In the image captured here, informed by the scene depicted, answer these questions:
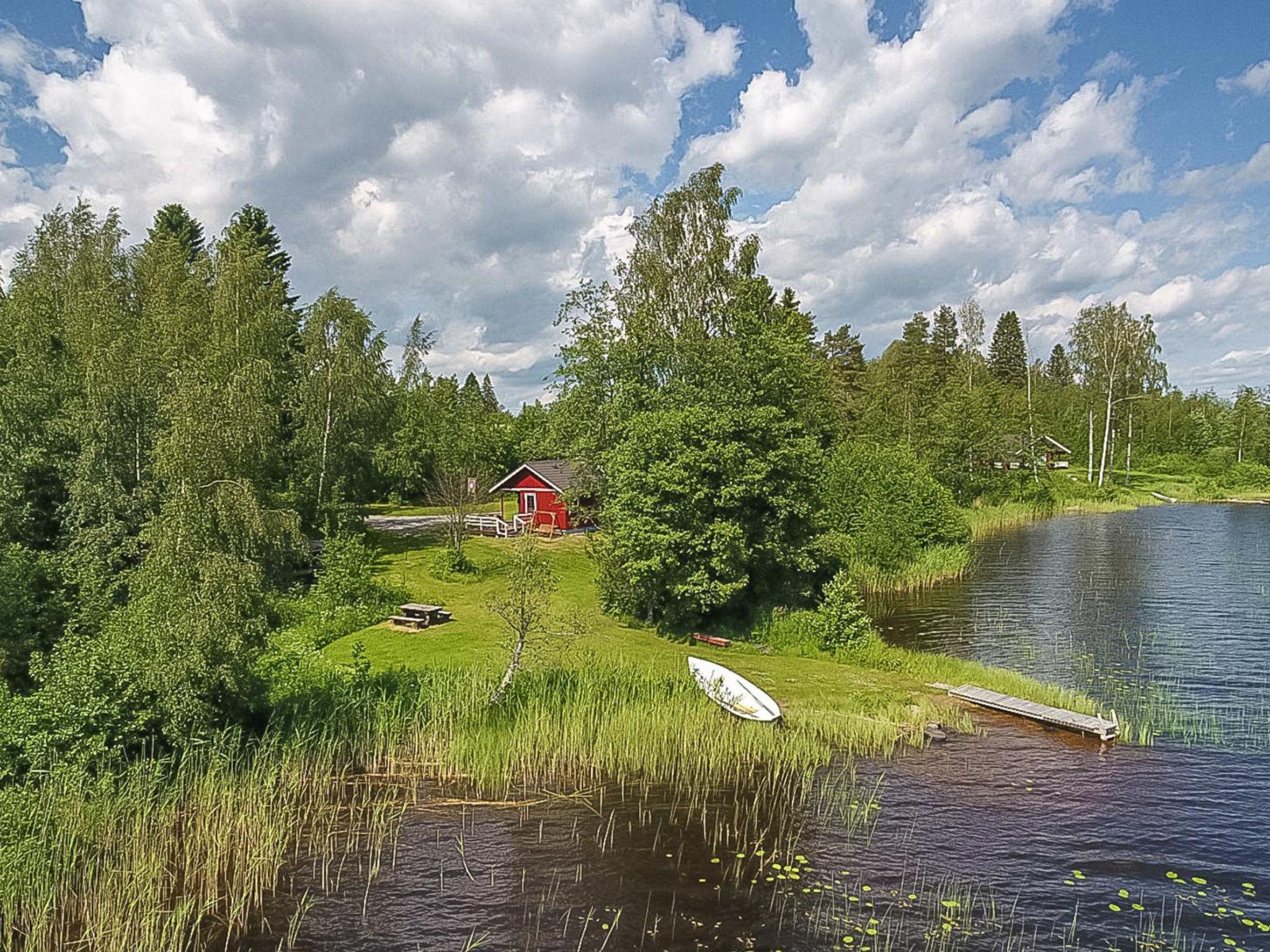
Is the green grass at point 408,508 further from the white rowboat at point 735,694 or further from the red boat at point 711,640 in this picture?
the white rowboat at point 735,694

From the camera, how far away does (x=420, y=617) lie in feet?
83.2

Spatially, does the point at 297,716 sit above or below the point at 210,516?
below

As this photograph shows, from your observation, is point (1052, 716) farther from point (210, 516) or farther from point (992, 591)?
point (210, 516)

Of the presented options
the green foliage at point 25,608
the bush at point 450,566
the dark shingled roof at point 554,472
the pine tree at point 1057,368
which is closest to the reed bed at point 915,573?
the dark shingled roof at point 554,472

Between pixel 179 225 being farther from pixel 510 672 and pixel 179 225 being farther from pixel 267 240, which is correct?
pixel 510 672

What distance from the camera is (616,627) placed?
27047 millimetres

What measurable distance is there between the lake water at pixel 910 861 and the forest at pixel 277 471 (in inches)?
211

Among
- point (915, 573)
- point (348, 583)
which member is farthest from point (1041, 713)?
point (348, 583)

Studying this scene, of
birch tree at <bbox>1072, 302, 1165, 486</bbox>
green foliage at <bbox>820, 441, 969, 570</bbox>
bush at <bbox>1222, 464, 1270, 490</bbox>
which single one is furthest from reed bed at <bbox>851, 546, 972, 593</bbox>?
bush at <bbox>1222, 464, 1270, 490</bbox>

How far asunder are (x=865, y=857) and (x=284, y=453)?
3120cm

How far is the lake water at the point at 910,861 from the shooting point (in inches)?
433

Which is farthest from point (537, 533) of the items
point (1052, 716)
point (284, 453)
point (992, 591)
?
point (1052, 716)

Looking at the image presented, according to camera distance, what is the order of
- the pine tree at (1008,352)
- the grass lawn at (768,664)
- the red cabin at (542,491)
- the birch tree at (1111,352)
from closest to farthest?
the grass lawn at (768,664)
the red cabin at (542,491)
the birch tree at (1111,352)
the pine tree at (1008,352)

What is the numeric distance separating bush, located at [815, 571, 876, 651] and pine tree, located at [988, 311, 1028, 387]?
283 feet
